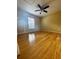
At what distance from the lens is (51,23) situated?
12.6m

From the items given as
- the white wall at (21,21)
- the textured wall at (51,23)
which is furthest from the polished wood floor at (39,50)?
the textured wall at (51,23)

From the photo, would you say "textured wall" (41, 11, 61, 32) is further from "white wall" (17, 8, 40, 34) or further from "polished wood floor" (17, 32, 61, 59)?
"polished wood floor" (17, 32, 61, 59)

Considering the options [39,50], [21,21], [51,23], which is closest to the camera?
[39,50]

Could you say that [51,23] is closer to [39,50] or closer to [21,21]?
[21,21]

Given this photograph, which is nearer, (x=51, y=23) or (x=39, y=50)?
(x=39, y=50)

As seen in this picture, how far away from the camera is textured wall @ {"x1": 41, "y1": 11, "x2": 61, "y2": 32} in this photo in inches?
470

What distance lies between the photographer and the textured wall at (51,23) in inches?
470

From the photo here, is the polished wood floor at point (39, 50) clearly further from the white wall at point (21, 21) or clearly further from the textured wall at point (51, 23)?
the textured wall at point (51, 23)

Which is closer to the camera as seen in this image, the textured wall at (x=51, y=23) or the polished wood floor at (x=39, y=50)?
the polished wood floor at (x=39, y=50)

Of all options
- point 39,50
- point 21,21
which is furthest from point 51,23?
point 39,50

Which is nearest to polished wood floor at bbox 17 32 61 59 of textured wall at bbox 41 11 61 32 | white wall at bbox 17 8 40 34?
white wall at bbox 17 8 40 34
